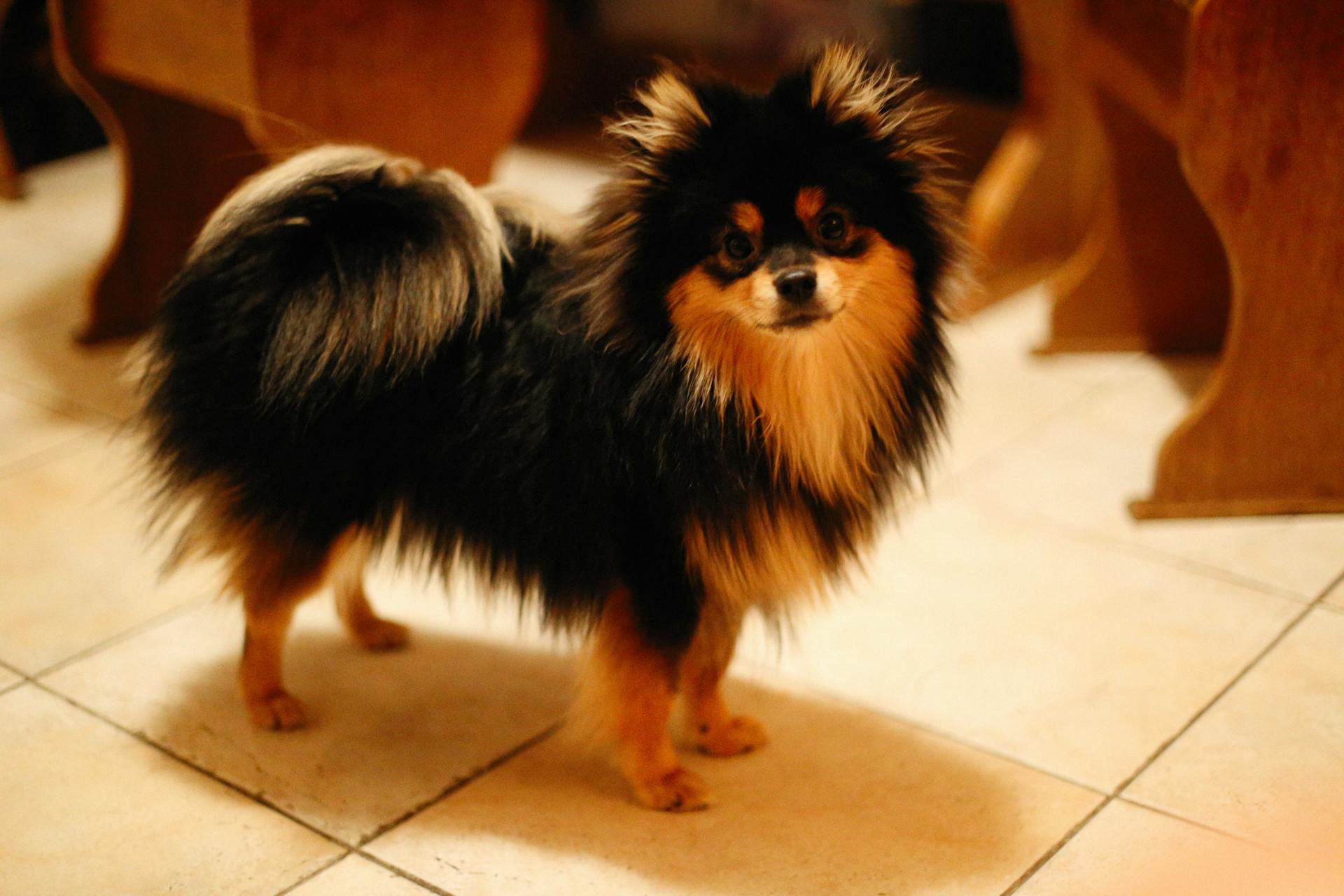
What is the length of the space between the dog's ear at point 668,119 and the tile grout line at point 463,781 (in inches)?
38.3

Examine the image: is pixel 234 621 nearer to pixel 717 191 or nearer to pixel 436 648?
pixel 436 648

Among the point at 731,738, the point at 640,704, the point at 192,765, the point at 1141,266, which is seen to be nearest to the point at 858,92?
the point at 640,704

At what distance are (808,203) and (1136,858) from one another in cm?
103

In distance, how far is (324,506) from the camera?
6.41ft

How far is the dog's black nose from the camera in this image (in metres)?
1.69

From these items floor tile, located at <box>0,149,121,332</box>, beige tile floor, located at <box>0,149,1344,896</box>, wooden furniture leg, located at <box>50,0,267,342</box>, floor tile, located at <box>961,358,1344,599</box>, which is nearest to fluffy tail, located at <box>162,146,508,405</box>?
beige tile floor, located at <box>0,149,1344,896</box>

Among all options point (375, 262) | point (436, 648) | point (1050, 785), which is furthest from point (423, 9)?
point (1050, 785)

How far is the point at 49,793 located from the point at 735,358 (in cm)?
125

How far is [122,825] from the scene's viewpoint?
6.29 feet

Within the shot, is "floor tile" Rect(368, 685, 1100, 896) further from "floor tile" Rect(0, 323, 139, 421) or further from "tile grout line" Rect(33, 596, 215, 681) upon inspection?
"floor tile" Rect(0, 323, 139, 421)

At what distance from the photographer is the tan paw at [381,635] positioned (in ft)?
7.80

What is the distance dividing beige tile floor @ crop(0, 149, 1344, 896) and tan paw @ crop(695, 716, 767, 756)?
0.02 meters

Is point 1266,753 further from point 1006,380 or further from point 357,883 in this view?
point 1006,380

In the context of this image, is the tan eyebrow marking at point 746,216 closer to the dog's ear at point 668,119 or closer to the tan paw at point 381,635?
the dog's ear at point 668,119
